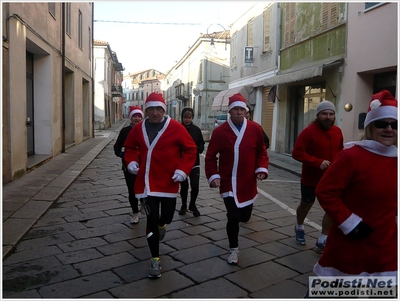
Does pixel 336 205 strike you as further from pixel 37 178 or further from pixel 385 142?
pixel 37 178

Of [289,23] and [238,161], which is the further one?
[289,23]

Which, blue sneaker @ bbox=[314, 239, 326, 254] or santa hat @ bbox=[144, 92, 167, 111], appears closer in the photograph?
santa hat @ bbox=[144, 92, 167, 111]

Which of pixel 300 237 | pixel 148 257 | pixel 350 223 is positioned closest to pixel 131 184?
pixel 148 257

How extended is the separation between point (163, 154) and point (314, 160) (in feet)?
5.02

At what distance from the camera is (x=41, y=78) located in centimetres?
1116

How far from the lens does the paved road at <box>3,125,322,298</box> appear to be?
329 centimetres

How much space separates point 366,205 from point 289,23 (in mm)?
13060

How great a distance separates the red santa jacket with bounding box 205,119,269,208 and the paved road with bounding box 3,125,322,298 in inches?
28.0

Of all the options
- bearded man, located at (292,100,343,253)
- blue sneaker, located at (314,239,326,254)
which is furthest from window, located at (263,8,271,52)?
blue sneaker, located at (314,239,326,254)

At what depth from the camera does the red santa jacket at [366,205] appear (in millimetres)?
2256

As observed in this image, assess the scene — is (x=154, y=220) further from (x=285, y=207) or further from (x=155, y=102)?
(x=285, y=207)

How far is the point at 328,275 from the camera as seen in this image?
243cm

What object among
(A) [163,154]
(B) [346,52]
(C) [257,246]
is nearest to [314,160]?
(C) [257,246]

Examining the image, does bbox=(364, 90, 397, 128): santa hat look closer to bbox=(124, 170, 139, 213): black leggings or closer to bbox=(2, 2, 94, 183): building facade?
bbox=(124, 170, 139, 213): black leggings
